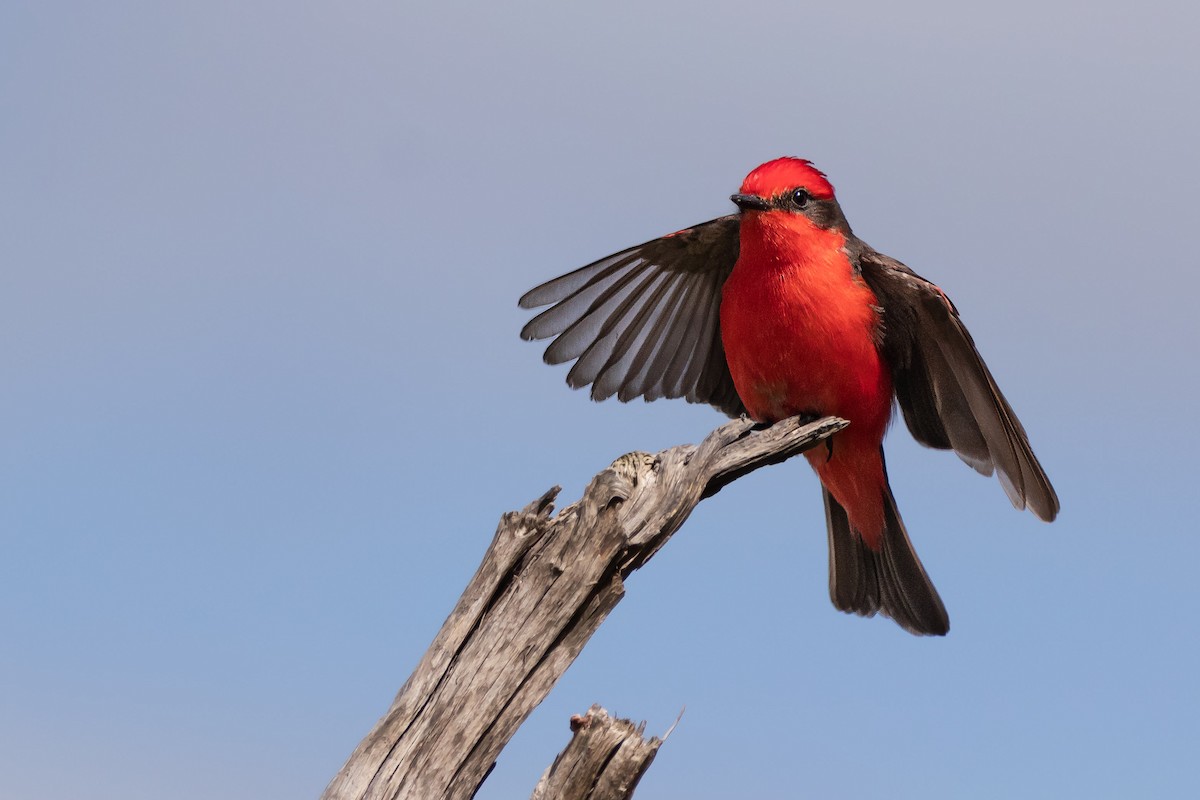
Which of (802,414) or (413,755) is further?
(802,414)

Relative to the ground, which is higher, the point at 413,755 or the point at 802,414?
the point at 802,414

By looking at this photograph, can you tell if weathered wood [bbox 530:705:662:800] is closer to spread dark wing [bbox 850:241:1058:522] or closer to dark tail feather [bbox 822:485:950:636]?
spread dark wing [bbox 850:241:1058:522]

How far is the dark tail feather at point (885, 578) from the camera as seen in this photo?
6.46 meters

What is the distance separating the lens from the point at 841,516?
664 cm

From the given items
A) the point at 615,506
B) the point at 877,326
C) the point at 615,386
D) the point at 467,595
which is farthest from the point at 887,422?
the point at 467,595

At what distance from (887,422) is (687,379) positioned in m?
1.25

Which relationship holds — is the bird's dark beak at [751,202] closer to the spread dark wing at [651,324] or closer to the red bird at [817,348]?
the red bird at [817,348]

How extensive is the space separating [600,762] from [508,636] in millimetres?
552

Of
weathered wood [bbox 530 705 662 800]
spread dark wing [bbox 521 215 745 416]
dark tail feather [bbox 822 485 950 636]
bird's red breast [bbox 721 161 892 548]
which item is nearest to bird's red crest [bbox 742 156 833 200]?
bird's red breast [bbox 721 161 892 548]

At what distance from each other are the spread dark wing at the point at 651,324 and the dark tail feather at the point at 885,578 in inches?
37.1

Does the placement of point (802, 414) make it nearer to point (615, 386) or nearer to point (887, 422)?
point (887, 422)

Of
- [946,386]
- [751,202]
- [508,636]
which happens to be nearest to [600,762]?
[508,636]

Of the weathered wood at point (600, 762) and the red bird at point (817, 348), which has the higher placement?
the red bird at point (817, 348)

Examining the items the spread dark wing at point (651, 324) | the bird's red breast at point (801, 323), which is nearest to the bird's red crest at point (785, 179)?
the bird's red breast at point (801, 323)
